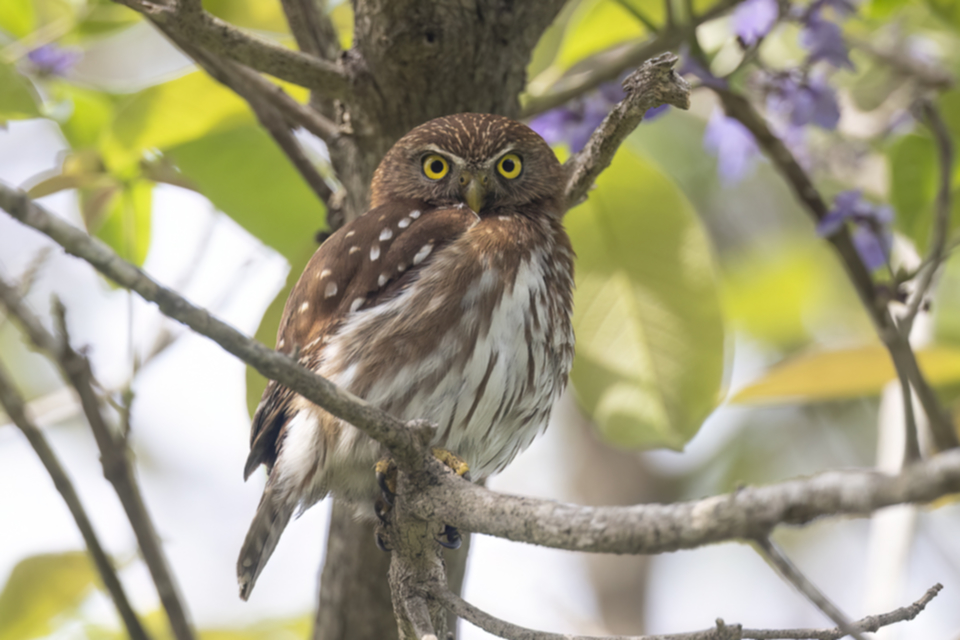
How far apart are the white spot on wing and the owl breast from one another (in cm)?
3

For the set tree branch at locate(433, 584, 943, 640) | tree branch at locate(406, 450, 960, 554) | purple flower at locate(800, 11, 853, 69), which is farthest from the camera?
purple flower at locate(800, 11, 853, 69)

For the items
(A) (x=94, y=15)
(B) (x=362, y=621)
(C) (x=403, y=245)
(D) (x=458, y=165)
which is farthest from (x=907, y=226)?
(A) (x=94, y=15)

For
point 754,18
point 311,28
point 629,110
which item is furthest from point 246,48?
point 754,18

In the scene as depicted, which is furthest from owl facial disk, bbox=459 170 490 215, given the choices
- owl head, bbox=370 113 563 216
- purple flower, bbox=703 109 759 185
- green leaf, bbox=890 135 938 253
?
green leaf, bbox=890 135 938 253

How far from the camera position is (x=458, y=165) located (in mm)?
2492

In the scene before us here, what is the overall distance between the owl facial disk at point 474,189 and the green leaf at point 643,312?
18.8 inches

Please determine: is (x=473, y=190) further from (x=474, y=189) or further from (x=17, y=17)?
(x=17, y=17)

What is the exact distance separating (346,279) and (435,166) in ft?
1.67

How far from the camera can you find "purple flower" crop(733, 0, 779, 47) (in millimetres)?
2621

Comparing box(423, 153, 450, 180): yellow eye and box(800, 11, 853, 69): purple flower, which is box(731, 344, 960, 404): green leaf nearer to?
box(800, 11, 853, 69): purple flower

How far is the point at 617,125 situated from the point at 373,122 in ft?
2.59

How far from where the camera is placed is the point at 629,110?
191cm

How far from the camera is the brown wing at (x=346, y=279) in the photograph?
7.22 ft

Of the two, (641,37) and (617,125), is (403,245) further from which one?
(641,37)
